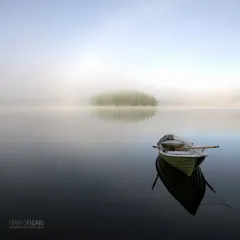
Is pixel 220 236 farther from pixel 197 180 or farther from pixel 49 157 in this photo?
pixel 49 157

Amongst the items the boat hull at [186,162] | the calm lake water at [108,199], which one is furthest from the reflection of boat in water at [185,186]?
the boat hull at [186,162]

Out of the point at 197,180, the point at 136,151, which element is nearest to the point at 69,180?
the point at 197,180

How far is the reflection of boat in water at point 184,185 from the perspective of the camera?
23.7m

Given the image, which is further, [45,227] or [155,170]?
[155,170]

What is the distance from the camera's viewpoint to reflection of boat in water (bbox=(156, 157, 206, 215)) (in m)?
23.7

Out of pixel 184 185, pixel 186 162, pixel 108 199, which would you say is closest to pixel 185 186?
pixel 184 185

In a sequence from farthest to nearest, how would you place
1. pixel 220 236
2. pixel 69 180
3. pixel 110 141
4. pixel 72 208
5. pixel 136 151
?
pixel 110 141
pixel 136 151
pixel 69 180
pixel 72 208
pixel 220 236

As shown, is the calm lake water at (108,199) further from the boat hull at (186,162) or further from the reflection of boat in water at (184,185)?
the boat hull at (186,162)

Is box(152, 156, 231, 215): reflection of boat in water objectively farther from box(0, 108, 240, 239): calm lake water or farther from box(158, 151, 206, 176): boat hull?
box(158, 151, 206, 176): boat hull

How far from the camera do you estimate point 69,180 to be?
30.0 meters

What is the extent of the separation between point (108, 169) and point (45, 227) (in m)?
17.4

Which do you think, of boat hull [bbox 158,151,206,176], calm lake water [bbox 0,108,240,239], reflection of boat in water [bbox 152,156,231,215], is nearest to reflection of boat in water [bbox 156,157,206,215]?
reflection of boat in water [bbox 152,156,231,215]

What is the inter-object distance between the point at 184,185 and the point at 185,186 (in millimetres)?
286

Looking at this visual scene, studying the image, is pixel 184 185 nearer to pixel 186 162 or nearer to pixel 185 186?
pixel 185 186
